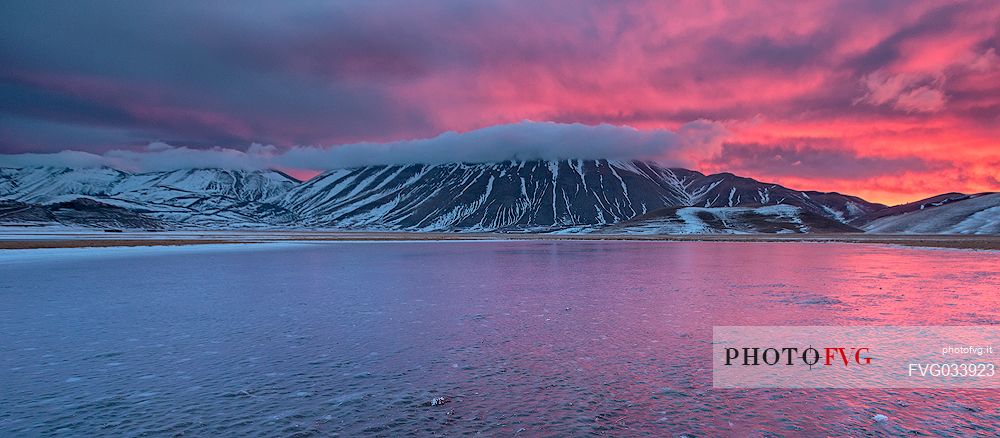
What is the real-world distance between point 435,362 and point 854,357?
33.3 feet

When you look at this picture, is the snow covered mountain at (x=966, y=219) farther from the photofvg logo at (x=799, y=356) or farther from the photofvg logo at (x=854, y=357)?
the photofvg logo at (x=799, y=356)

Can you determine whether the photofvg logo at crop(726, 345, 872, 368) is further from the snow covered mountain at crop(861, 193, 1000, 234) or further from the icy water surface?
the snow covered mountain at crop(861, 193, 1000, 234)

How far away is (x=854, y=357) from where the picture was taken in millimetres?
12703

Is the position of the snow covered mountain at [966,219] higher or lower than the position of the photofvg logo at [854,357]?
higher

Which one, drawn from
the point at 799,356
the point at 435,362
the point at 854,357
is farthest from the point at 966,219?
the point at 435,362

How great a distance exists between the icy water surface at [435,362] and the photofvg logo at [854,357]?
614 mm

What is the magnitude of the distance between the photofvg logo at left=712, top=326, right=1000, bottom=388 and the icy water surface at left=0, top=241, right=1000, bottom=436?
24.2 inches

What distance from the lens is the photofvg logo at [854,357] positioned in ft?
36.0

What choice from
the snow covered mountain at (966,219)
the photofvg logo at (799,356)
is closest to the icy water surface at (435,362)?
the photofvg logo at (799,356)

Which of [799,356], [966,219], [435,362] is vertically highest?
[966,219]

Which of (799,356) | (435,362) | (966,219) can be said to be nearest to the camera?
(435,362)

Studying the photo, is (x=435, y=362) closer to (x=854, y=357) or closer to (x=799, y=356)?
(x=799, y=356)

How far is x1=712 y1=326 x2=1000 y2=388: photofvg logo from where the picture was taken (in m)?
11.0

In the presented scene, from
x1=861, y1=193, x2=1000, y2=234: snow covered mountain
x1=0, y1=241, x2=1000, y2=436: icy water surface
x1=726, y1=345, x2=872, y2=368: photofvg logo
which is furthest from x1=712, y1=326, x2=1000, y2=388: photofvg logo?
x1=861, y1=193, x2=1000, y2=234: snow covered mountain
